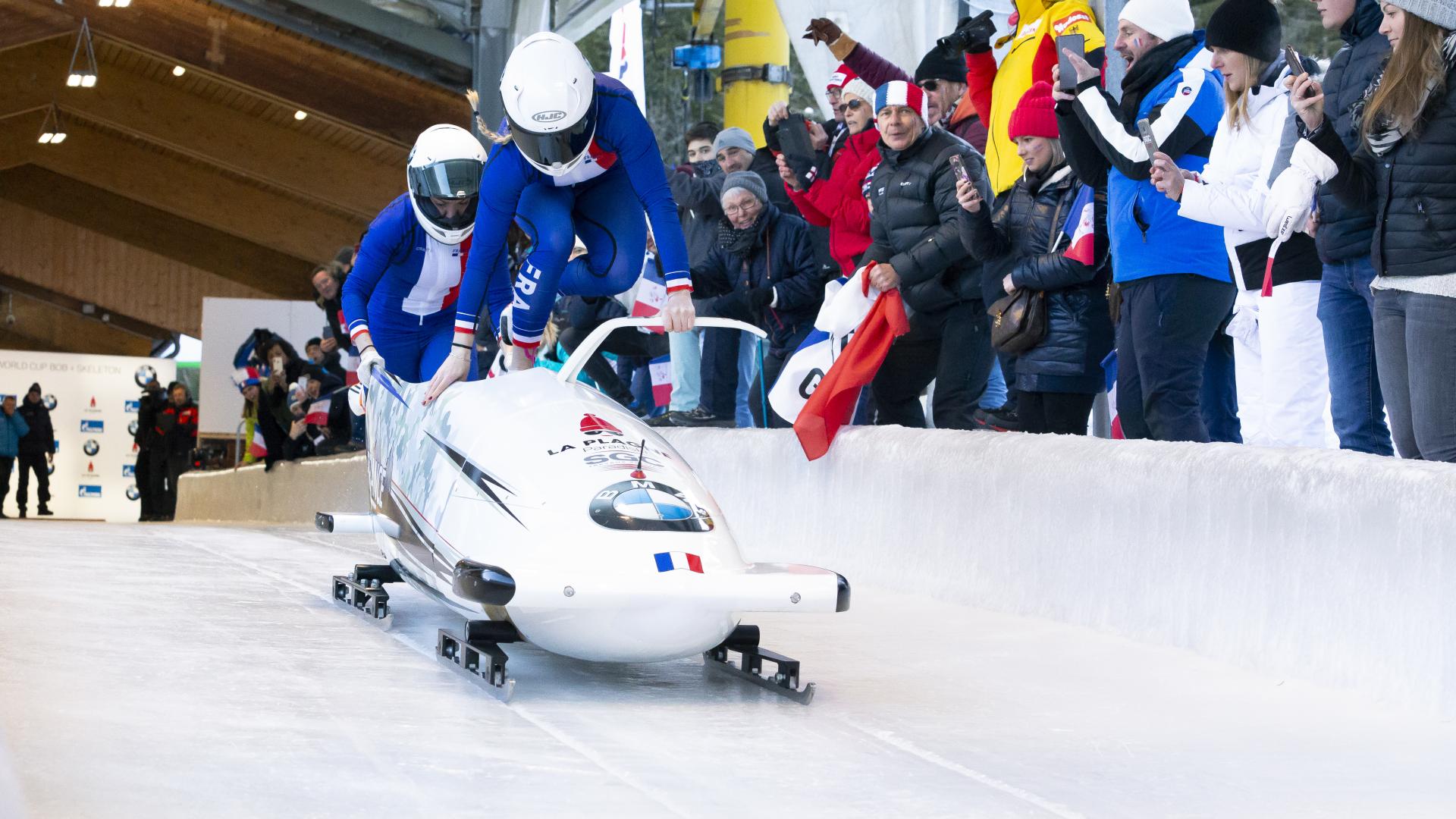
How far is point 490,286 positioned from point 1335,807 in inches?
133

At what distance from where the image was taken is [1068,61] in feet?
13.8

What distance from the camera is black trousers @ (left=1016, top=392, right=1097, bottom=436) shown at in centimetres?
448

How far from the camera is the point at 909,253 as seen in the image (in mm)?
5086

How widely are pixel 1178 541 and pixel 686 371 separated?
3702mm

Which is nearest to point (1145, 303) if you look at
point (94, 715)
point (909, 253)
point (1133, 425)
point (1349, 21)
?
point (1133, 425)

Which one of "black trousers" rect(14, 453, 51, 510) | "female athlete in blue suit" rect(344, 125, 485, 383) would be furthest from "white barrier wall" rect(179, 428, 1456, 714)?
"black trousers" rect(14, 453, 51, 510)

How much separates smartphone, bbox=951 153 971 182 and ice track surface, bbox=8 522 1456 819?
4.70ft

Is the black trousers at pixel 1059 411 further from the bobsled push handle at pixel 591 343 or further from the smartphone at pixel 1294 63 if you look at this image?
the smartphone at pixel 1294 63

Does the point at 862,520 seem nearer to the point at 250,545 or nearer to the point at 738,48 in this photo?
the point at 250,545

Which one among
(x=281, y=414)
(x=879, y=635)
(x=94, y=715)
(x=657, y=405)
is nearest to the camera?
(x=94, y=715)

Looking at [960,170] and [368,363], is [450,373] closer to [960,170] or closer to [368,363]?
[368,363]

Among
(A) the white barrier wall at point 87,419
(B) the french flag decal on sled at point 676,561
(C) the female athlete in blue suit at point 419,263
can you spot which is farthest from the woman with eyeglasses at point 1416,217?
(A) the white barrier wall at point 87,419

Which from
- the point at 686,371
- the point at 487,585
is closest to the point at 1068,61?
the point at 487,585

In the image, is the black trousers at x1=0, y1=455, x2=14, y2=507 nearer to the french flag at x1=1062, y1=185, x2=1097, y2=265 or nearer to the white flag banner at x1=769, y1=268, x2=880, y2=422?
the white flag banner at x1=769, y1=268, x2=880, y2=422
